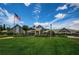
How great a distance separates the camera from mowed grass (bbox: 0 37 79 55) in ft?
8.26

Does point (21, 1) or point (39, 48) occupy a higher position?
point (21, 1)

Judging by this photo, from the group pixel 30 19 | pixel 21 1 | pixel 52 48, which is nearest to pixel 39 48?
pixel 52 48

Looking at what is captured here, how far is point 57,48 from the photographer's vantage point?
8.30 ft

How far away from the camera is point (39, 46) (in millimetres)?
2535

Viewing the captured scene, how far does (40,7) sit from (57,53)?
25.8 inches

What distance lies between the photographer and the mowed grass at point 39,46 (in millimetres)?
2518

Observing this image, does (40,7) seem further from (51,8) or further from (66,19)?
(66,19)

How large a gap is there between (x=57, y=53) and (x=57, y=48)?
0.22 feet

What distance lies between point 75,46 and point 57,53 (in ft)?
0.85

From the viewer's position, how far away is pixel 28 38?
2.59 m

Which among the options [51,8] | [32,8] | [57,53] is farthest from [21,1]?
[57,53]
